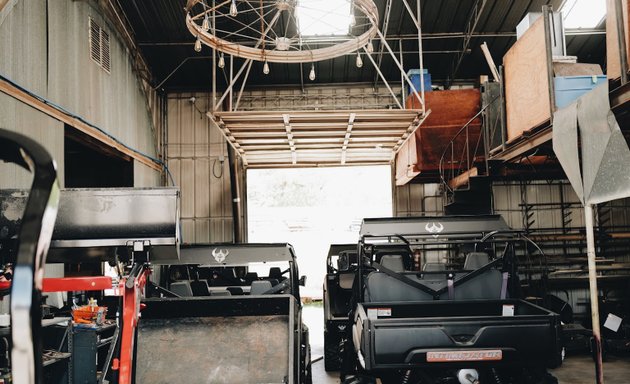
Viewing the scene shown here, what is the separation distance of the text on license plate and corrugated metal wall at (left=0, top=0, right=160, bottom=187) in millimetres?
5829

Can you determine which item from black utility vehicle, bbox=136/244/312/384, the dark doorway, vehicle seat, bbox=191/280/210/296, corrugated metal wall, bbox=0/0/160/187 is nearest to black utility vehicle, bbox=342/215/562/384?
black utility vehicle, bbox=136/244/312/384

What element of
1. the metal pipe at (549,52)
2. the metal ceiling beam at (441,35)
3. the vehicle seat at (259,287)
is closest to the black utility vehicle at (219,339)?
the vehicle seat at (259,287)

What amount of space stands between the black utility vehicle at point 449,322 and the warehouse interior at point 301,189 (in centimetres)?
3

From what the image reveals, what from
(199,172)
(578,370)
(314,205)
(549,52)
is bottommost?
Answer: (578,370)

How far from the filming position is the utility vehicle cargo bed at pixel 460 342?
4.65 meters

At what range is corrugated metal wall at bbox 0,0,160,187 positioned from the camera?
289 inches

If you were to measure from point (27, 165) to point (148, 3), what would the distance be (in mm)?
12864

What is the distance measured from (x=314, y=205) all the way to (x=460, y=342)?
40.7 feet

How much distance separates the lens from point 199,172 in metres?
16.2

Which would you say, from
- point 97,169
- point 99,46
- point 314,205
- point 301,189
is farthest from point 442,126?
point 97,169

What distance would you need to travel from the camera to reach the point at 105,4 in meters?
11.6

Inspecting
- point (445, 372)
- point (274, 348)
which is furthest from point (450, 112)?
point (274, 348)

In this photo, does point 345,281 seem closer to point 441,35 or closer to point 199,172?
point 441,35

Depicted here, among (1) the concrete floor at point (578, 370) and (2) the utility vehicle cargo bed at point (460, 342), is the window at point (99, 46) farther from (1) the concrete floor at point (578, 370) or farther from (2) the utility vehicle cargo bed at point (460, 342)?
(2) the utility vehicle cargo bed at point (460, 342)
